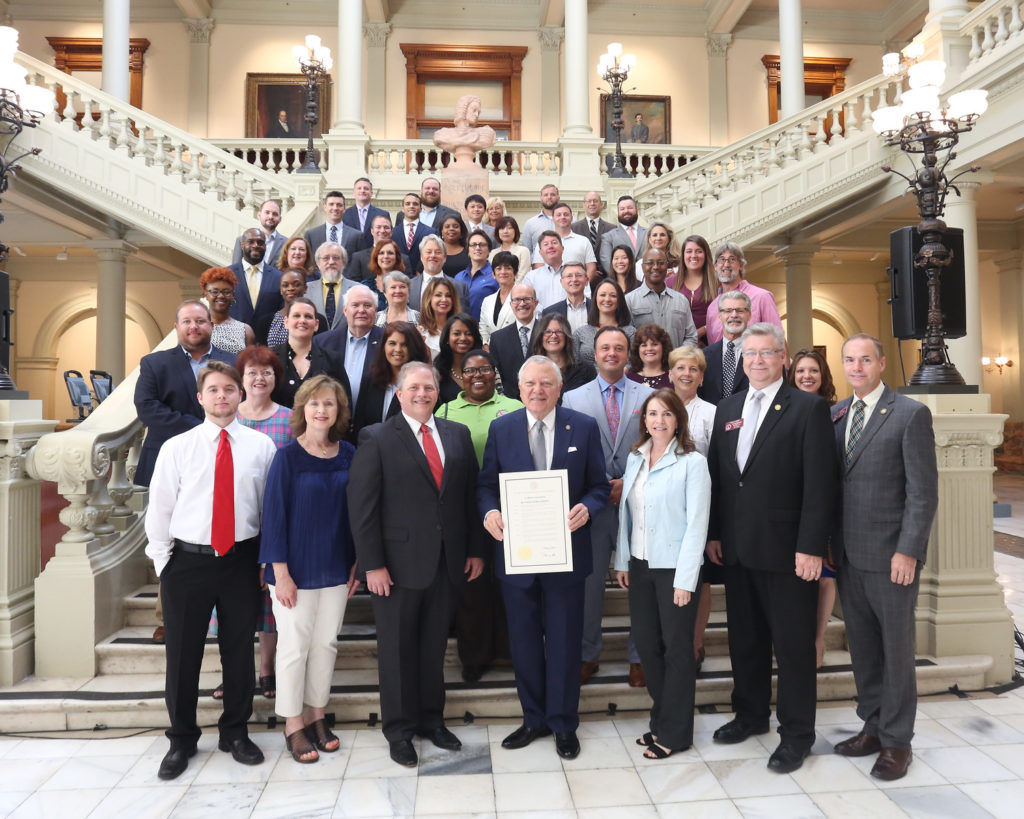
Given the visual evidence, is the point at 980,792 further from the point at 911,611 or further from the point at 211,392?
the point at 211,392

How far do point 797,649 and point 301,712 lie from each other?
2.36 meters

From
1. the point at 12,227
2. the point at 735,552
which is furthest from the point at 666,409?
the point at 12,227

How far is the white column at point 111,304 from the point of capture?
42.0 feet

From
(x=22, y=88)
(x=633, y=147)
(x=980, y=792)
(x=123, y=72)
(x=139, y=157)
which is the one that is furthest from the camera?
(x=633, y=147)

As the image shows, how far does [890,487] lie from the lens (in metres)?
3.32

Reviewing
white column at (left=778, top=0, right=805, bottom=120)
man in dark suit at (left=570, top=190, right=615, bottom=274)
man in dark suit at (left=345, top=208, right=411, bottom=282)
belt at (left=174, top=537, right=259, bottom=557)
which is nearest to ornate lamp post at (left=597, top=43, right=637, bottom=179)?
white column at (left=778, top=0, right=805, bottom=120)

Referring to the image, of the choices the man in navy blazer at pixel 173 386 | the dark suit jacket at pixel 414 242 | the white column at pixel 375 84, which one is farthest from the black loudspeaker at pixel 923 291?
the white column at pixel 375 84

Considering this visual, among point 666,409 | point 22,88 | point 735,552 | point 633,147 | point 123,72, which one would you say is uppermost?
point 123,72

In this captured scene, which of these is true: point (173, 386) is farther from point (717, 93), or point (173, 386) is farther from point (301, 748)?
point (717, 93)

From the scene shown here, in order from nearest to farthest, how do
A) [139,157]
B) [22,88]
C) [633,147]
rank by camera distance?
1. [22,88]
2. [139,157]
3. [633,147]

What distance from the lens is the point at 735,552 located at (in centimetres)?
346

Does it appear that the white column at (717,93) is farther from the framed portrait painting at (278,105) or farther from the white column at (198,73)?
the white column at (198,73)

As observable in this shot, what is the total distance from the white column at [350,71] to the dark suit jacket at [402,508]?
364 inches

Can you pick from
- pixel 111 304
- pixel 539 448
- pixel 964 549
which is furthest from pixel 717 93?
pixel 539 448
